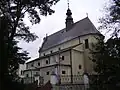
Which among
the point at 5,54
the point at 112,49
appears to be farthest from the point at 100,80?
the point at 5,54

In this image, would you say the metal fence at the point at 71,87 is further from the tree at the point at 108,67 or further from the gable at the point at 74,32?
the gable at the point at 74,32

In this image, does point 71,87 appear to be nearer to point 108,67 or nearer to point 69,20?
point 108,67

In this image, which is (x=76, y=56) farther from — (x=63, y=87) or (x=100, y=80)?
(x=100, y=80)

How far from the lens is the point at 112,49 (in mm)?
15922

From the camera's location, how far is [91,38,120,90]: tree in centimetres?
1491

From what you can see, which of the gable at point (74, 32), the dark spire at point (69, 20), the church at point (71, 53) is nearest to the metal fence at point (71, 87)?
the church at point (71, 53)

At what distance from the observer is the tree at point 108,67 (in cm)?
1491

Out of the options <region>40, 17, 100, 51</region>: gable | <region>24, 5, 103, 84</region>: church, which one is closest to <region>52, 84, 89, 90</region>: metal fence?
<region>24, 5, 103, 84</region>: church

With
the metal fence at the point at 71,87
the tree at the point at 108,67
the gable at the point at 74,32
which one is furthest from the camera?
the gable at the point at 74,32

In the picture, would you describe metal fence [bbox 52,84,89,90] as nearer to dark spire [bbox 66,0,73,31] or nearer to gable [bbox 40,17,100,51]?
gable [bbox 40,17,100,51]

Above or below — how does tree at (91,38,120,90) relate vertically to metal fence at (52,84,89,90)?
above

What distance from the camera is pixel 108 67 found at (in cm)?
1519

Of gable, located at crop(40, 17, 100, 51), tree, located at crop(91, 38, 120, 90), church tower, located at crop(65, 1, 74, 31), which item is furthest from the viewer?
church tower, located at crop(65, 1, 74, 31)

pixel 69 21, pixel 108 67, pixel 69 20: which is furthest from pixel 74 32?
pixel 108 67
